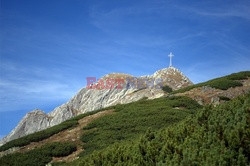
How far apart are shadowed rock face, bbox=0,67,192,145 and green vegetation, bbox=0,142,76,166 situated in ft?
217

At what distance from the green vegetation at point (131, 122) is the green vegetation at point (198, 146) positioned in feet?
26.3

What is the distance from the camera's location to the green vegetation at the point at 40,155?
1739 cm

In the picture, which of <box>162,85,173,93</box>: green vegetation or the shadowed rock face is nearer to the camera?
<box>162,85,173,93</box>: green vegetation

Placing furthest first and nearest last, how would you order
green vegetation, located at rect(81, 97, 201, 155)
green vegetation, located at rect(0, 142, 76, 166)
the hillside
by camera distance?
green vegetation, located at rect(81, 97, 201, 155)
green vegetation, located at rect(0, 142, 76, 166)
the hillside

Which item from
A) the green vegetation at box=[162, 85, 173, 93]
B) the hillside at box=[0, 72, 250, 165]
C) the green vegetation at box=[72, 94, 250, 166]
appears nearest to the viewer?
the green vegetation at box=[72, 94, 250, 166]

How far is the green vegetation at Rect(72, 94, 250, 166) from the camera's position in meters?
6.78

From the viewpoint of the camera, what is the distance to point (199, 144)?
801cm

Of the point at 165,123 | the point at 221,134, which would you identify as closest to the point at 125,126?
the point at 165,123

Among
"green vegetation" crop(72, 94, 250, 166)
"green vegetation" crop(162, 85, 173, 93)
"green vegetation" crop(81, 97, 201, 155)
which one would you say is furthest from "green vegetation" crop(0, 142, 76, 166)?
"green vegetation" crop(162, 85, 173, 93)

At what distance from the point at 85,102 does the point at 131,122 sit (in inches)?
3536

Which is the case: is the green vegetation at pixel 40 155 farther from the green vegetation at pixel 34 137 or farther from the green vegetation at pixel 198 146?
the green vegetation at pixel 198 146

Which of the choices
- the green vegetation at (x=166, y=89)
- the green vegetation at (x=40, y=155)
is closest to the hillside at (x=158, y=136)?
the green vegetation at (x=40, y=155)
